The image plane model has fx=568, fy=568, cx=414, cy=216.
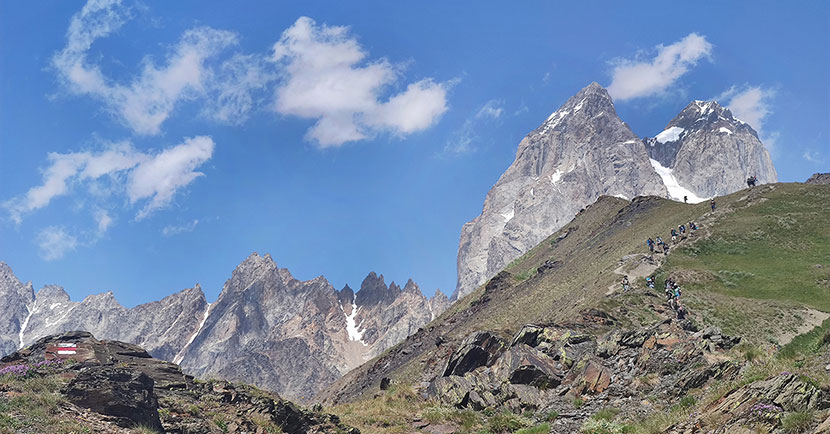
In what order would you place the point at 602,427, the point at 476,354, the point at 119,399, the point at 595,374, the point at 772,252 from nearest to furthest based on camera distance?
the point at 602,427 < the point at 119,399 < the point at 595,374 < the point at 476,354 < the point at 772,252

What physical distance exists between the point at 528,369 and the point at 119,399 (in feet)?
56.8

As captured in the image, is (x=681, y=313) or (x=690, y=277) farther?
(x=690, y=277)

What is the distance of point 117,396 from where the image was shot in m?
20.1

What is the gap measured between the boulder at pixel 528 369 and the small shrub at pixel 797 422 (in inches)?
593

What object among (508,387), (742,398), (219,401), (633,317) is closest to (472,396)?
(508,387)

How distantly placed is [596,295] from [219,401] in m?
37.2

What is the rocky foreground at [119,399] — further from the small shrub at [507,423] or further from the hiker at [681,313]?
the hiker at [681,313]

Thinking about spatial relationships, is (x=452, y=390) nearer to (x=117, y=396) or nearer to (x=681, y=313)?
(x=117, y=396)

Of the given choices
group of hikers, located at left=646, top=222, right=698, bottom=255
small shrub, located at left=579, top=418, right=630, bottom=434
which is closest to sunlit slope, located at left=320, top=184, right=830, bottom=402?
group of hikers, located at left=646, top=222, right=698, bottom=255

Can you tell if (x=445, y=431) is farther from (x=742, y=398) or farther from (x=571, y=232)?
(x=571, y=232)

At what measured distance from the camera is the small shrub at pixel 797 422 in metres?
11.0

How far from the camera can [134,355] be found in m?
30.6

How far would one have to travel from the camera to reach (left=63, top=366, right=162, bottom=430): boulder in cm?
1970

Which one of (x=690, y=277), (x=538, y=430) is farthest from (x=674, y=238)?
(x=538, y=430)
